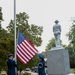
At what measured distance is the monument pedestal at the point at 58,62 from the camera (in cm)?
1313

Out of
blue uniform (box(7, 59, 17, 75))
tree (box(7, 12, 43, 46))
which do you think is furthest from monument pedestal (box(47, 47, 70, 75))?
tree (box(7, 12, 43, 46))

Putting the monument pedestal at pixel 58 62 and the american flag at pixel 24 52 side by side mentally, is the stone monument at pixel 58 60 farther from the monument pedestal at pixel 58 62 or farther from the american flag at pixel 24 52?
the american flag at pixel 24 52

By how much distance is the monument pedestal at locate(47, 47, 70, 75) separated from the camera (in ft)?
43.1

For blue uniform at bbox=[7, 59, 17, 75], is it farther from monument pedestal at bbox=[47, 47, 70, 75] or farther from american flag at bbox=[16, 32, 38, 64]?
monument pedestal at bbox=[47, 47, 70, 75]

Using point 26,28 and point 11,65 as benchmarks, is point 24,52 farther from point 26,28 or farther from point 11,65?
point 26,28

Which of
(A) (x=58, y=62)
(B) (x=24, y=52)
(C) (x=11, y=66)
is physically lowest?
(C) (x=11, y=66)

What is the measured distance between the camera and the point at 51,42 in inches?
4557

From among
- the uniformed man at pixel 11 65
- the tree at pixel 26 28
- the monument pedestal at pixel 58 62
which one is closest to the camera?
the uniformed man at pixel 11 65

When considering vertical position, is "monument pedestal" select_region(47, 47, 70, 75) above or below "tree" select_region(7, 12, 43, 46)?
below

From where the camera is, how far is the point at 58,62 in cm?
1330

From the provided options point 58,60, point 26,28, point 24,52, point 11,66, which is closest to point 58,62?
point 58,60

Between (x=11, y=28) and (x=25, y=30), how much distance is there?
3706 mm

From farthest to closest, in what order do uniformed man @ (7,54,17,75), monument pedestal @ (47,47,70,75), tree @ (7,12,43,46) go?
tree @ (7,12,43,46) → monument pedestal @ (47,47,70,75) → uniformed man @ (7,54,17,75)

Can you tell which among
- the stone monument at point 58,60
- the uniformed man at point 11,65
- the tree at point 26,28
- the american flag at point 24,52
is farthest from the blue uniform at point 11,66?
the tree at point 26,28
